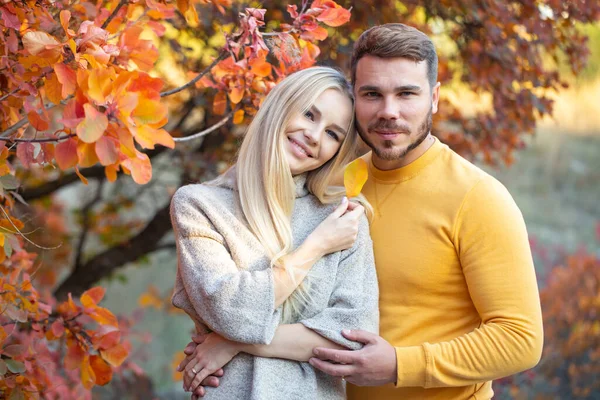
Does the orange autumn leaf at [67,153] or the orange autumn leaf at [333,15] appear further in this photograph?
the orange autumn leaf at [333,15]

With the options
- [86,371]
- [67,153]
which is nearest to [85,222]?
[86,371]

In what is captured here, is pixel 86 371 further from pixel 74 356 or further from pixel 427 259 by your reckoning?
pixel 427 259

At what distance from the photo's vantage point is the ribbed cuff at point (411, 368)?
1922mm

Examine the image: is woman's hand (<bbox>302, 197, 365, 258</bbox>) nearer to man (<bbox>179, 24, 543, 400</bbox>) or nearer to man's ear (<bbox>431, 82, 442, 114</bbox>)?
man (<bbox>179, 24, 543, 400</bbox>)

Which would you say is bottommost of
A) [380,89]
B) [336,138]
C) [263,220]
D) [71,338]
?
[71,338]

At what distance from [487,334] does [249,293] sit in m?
0.62

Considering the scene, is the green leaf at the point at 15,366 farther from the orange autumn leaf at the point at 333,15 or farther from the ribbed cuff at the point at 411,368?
the orange autumn leaf at the point at 333,15

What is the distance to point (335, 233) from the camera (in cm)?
196

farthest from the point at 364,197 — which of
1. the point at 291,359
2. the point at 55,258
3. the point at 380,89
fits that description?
the point at 55,258

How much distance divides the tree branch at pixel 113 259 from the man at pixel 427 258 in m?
2.02

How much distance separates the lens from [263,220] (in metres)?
1.99

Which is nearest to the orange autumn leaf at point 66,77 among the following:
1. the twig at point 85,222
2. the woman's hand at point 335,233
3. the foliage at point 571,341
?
the woman's hand at point 335,233

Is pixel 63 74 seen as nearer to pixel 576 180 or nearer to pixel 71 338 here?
pixel 71 338

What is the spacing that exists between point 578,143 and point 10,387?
8.15m
